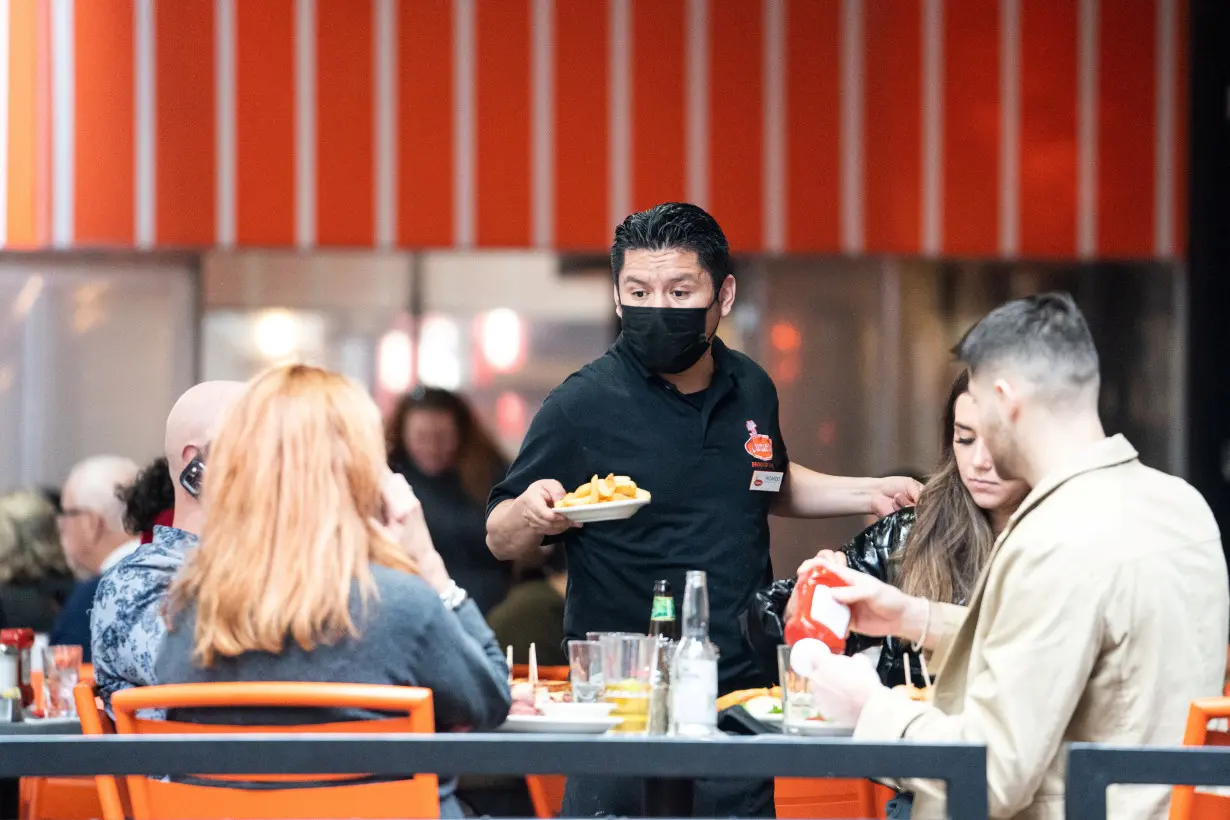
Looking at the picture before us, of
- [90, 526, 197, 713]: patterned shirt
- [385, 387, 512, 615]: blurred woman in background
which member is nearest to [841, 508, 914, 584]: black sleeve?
[90, 526, 197, 713]: patterned shirt

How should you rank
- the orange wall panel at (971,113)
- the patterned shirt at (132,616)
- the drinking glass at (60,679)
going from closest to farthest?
the patterned shirt at (132,616), the drinking glass at (60,679), the orange wall panel at (971,113)

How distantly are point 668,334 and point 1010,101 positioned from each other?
9.20 ft

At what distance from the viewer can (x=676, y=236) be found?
3168 millimetres

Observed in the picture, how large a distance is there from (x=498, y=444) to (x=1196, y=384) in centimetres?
251

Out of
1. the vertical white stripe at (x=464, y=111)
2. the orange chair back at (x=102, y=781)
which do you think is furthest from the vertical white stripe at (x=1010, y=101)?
the orange chair back at (x=102, y=781)

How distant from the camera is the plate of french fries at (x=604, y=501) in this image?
2.89 meters

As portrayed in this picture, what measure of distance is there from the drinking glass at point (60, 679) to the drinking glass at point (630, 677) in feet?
4.60

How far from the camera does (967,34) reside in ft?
17.9

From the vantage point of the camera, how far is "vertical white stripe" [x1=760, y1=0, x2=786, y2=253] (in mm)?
5406

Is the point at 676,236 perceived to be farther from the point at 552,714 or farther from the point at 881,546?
the point at 552,714

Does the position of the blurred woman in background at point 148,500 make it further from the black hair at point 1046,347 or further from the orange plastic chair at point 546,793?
the black hair at point 1046,347

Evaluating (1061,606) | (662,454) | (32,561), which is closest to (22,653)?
(662,454)

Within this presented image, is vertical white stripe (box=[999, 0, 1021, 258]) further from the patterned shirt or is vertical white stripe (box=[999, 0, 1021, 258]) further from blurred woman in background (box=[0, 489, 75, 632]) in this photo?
the patterned shirt

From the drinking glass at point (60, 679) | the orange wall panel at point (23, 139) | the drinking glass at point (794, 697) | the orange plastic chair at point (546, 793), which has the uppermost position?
the orange wall panel at point (23, 139)
